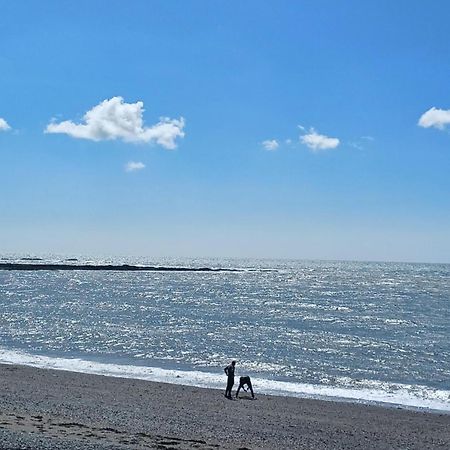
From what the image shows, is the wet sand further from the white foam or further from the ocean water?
the ocean water

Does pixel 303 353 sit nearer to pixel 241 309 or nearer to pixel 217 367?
pixel 217 367

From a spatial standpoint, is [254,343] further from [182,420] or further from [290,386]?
[182,420]

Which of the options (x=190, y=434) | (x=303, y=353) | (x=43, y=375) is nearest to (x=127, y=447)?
(x=190, y=434)

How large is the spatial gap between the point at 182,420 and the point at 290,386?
406 inches

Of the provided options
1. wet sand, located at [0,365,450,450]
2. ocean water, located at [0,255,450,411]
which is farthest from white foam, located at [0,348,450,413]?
wet sand, located at [0,365,450,450]

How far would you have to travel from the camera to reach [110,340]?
4144 cm

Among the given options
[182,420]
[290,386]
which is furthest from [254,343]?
[182,420]

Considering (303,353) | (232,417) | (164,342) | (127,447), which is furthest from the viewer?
(164,342)

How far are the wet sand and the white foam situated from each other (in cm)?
195

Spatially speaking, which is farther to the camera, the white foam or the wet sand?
the white foam

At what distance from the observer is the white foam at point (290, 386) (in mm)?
25125

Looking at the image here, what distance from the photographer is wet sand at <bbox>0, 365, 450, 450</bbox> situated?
1419cm

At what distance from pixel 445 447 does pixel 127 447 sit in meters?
9.54

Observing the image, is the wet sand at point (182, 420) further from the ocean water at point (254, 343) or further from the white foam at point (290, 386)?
the ocean water at point (254, 343)
